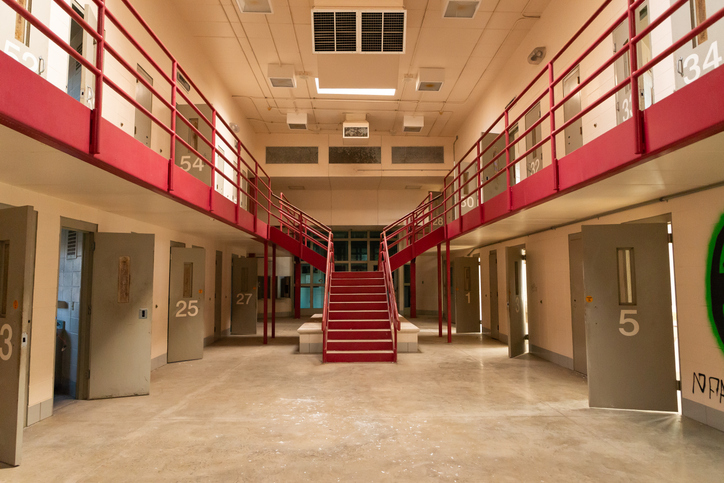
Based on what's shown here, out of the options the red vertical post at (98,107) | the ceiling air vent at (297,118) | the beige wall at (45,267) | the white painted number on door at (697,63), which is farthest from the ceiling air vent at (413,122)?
the red vertical post at (98,107)

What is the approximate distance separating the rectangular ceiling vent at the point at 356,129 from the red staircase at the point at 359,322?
4.67m

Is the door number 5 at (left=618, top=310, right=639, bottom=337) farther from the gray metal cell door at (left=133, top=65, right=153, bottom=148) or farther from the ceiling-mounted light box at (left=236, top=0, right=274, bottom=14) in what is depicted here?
the ceiling-mounted light box at (left=236, top=0, right=274, bottom=14)

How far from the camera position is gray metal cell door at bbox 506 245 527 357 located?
827cm

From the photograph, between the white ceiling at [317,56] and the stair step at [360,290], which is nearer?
the white ceiling at [317,56]

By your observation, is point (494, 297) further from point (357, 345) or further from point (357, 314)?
point (357, 345)

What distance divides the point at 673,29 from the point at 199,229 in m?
7.90

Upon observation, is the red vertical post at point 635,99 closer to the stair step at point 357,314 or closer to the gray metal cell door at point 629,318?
the gray metal cell door at point 629,318

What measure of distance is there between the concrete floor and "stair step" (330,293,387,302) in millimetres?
3029

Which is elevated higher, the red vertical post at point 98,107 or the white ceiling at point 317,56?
the white ceiling at point 317,56

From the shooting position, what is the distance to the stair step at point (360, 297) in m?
9.72

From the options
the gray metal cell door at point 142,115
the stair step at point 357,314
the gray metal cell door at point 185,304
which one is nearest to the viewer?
the gray metal cell door at point 142,115

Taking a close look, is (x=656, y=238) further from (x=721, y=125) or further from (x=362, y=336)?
(x=362, y=336)

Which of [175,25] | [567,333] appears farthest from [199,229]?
[567,333]

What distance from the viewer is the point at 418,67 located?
10.1 m
